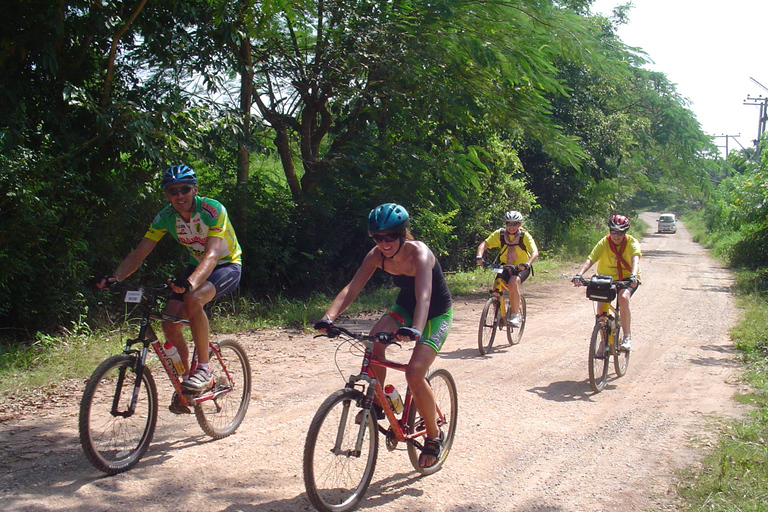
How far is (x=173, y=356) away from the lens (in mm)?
4852

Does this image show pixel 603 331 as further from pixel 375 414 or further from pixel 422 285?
pixel 375 414

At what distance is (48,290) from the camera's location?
805 cm

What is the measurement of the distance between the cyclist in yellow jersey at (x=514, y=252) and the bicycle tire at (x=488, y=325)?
9.7 inches

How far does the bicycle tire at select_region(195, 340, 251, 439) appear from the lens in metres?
5.23

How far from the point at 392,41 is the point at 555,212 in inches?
629

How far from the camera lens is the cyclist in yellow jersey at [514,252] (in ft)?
31.0

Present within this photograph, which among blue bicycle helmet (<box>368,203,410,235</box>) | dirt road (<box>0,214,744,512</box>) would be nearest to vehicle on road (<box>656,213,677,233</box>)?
dirt road (<box>0,214,744,512</box>)

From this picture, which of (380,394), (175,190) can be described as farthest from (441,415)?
(175,190)

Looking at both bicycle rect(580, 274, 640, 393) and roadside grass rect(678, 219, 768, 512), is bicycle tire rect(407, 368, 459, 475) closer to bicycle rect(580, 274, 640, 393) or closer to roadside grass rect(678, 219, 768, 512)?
roadside grass rect(678, 219, 768, 512)

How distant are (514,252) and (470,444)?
494 centimetres

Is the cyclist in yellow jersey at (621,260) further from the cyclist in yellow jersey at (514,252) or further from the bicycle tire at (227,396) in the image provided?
the bicycle tire at (227,396)

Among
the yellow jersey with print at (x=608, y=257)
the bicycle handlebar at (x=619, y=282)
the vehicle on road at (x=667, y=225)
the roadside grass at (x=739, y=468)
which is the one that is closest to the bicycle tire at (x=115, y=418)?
the roadside grass at (x=739, y=468)

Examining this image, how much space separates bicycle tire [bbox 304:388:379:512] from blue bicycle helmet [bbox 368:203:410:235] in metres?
1.02

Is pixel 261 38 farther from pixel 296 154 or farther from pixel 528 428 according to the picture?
pixel 528 428
